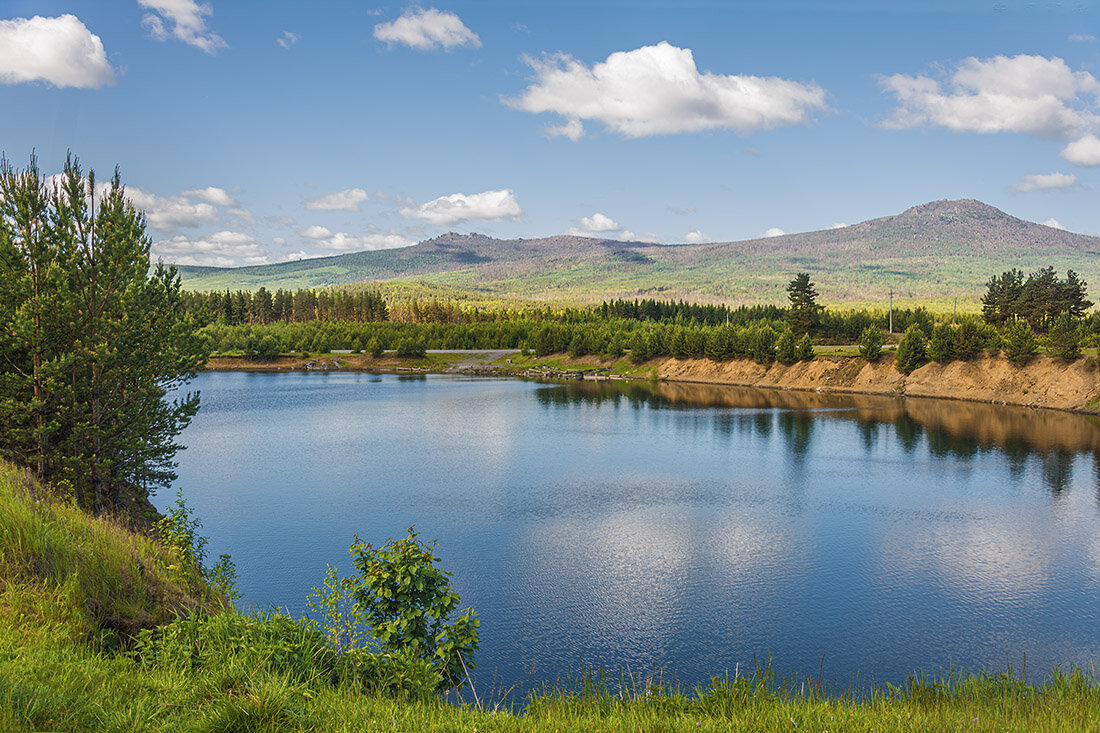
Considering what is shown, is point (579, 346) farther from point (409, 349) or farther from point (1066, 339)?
point (1066, 339)

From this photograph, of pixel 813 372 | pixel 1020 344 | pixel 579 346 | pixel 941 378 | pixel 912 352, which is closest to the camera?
pixel 1020 344

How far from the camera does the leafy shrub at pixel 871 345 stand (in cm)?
11450

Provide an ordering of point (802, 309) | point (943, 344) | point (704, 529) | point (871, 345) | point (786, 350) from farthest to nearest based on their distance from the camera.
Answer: point (802, 309)
point (786, 350)
point (871, 345)
point (943, 344)
point (704, 529)

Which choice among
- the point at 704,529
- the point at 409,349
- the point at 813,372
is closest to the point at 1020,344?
the point at 813,372

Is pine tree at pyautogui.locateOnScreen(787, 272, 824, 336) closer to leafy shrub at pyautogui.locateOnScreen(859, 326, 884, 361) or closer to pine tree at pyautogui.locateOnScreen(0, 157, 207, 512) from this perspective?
leafy shrub at pyautogui.locateOnScreen(859, 326, 884, 361)

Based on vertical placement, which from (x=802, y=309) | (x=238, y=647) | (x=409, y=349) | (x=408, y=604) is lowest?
(x=408, y=604)

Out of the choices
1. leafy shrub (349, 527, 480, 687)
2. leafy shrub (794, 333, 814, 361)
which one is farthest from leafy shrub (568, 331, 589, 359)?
leafy shrub (349, 527, 480, 687)

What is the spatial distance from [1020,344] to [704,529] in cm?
7730

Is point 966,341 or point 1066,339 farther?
point 966,341

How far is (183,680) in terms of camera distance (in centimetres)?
916

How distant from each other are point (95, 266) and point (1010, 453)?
6724 centimetres

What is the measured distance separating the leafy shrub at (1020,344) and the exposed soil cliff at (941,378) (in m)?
1.05

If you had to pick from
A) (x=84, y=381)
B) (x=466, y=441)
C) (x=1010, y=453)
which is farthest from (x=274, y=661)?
(x=1010, y=453)

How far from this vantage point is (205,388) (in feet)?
408
